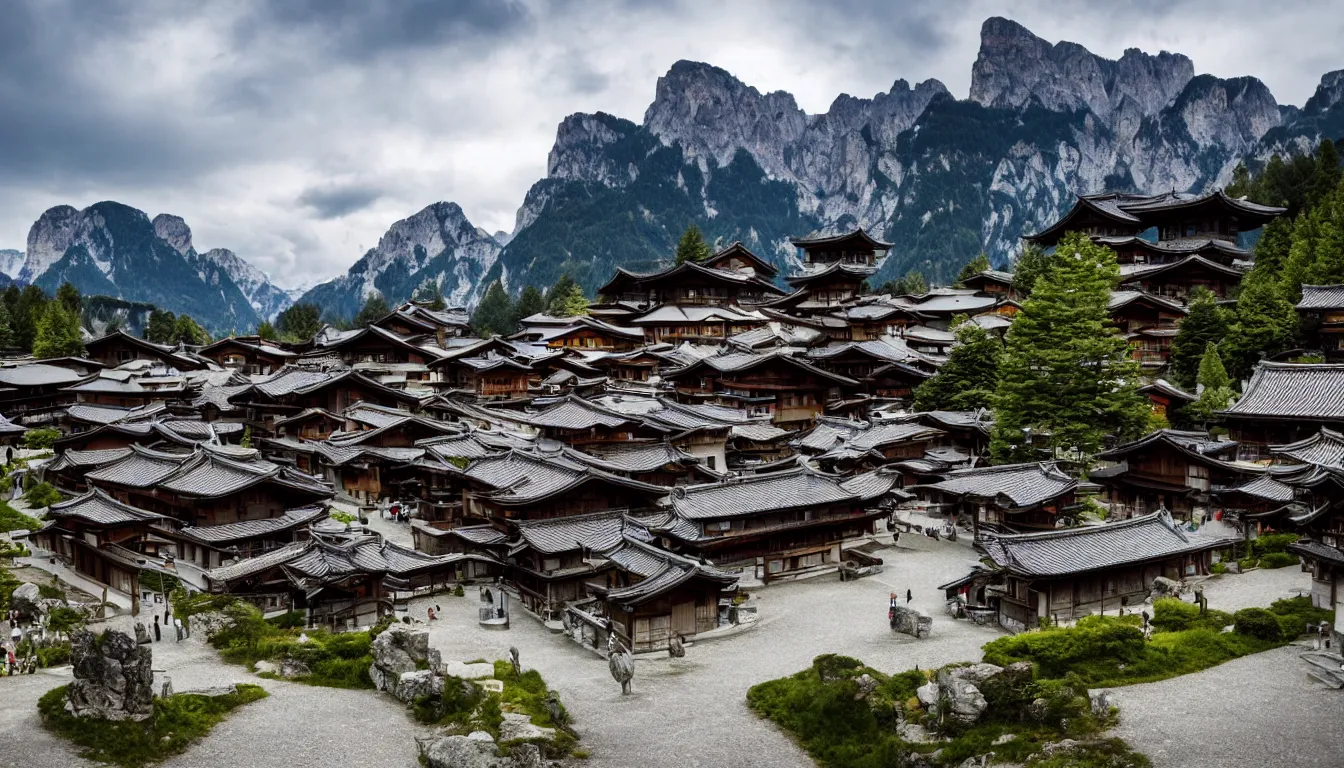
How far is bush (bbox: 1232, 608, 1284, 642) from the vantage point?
25.3m

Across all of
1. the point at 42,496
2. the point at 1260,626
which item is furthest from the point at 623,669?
the point at 42,496

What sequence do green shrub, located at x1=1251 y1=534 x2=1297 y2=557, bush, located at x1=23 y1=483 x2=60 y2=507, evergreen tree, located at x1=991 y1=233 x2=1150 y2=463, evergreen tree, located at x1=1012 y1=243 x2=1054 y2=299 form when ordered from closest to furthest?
green shrub, located at x1=1251 y1=534 x2=1297 y2=557 < evergreen tree, located at x1=991 y1=233 x2=1150 y2=463 < bush, located at x1=23 y1=483 x2=60 y2=507 < evergreen tree, located at x1=1012 y1=243 x2=1054 y2=299

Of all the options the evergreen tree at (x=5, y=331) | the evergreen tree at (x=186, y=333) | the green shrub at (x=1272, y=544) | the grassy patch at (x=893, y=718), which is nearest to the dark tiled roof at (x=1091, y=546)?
the green shrub at (x=1272, y=544)

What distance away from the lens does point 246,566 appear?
34375mm

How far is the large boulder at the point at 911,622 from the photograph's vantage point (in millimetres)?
29578

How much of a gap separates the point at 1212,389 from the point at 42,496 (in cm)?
5810

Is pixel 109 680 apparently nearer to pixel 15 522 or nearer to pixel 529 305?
pixel 15 522

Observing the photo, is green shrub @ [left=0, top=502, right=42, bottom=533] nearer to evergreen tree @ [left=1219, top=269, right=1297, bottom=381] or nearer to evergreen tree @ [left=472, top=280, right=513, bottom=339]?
evergreen tree @ [left=1219, top=269, right=1297, bottom=381]

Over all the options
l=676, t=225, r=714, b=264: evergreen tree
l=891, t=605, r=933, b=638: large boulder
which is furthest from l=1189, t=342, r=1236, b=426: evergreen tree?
l=676, t=225, r=714, b=264: evergreen tree

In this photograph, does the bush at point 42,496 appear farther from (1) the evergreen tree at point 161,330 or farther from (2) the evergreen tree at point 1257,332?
(2) the evergreen tree at point 1257,332

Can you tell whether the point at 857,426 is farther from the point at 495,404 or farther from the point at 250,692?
the point at 250,692

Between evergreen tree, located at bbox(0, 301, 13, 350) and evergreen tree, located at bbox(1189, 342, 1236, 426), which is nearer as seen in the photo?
evergreen tree, located at bbox(1189, 342, 1236, 426)

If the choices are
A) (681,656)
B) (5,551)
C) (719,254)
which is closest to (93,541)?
(5,551)

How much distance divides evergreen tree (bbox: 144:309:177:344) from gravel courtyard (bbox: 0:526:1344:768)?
277 feet
